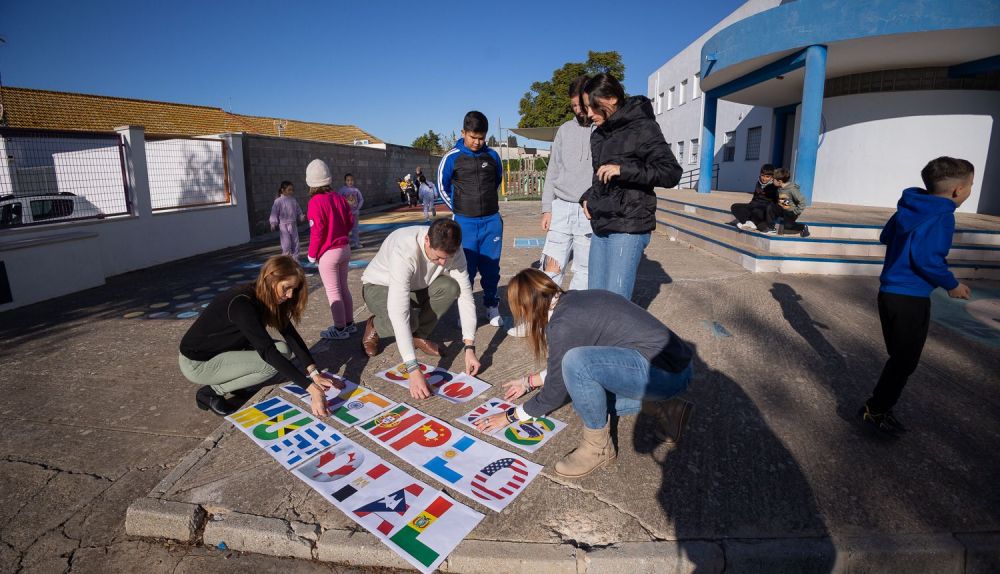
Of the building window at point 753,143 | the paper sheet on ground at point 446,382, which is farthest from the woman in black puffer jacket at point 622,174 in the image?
the building window at point 753,143

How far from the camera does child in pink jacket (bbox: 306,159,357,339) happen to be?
14.7 feet

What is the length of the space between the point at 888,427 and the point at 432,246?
112 inches

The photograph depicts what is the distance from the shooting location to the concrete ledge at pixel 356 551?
2080 millimetres

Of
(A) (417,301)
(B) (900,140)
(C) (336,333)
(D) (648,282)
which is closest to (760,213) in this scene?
(D) (648,282)

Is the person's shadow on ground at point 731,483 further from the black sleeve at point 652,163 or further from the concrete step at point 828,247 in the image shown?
the concrete step at point 828,247

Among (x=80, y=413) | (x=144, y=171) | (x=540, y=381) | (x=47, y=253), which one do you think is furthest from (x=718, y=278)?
(x=144, y=171)

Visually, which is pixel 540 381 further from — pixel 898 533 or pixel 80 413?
pixel 80 413

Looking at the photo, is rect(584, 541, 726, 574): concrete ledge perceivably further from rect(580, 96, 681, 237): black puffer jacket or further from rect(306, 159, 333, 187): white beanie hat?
rect(306, 159, 333, 187): white beanie hat

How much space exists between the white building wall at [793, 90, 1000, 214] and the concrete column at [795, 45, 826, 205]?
2.77m

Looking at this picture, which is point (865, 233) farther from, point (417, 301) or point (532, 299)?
point (532, 299)


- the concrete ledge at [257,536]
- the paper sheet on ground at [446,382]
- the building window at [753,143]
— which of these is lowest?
the concrete ledge at [257,536]

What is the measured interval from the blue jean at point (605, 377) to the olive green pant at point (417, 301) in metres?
1.70

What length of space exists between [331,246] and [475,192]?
1.39 meters

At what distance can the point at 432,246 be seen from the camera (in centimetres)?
324
